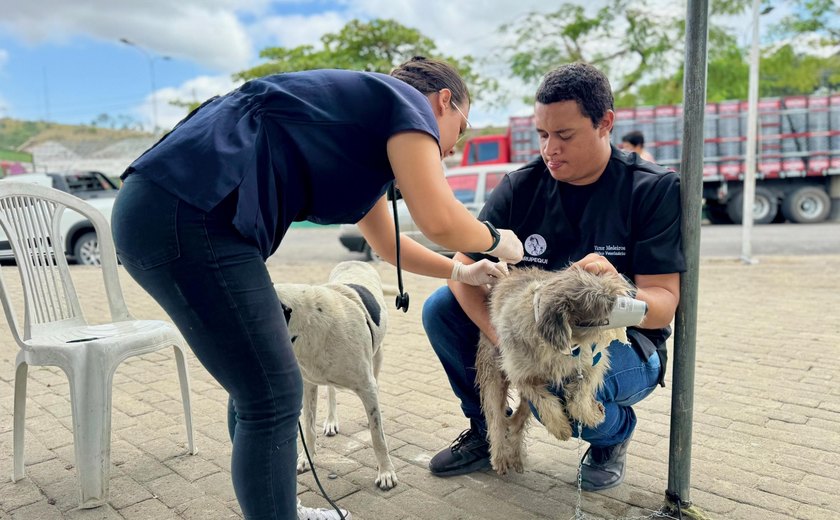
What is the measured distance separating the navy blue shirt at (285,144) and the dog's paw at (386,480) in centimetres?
133

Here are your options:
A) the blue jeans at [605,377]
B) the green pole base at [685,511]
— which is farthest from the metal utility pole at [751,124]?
the green pole base at [685,511]

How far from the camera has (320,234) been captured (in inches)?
776

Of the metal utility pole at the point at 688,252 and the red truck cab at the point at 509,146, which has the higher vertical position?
the red truck cab at the point at 509,146

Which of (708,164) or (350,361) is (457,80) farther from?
(708,164)

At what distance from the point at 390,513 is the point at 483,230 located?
126 centimetres

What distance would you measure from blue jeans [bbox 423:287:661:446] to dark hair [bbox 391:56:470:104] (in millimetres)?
1034

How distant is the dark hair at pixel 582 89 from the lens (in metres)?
2.38

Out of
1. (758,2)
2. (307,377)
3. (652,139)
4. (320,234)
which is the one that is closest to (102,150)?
(320,234)

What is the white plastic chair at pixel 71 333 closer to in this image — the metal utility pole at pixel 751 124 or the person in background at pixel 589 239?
the person in background at pixel 589 239

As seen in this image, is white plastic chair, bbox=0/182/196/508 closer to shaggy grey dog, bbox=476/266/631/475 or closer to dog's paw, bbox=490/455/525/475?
dog's paw, bbox=490/455/525/475

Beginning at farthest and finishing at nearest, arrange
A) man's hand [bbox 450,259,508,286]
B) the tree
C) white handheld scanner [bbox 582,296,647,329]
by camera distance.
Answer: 1. the tree
2. man's hand [bbox 450,259,508,286]
3. white handheld scanner [bbox 582,296,647,329]

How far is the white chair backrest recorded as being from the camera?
2840mm

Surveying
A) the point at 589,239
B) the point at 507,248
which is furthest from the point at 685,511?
the point at 507,248

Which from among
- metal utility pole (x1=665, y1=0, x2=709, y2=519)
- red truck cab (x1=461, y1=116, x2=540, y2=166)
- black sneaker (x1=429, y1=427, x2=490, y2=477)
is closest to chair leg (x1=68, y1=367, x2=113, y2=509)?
black sneaker (x1=429, y1=427, x2=490, y2=477)
